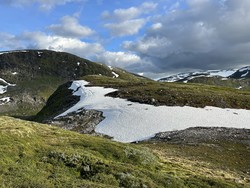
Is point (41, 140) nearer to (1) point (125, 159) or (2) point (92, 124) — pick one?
(1) point (125, 159)

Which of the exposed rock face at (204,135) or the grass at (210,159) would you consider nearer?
the grass at (210,159)

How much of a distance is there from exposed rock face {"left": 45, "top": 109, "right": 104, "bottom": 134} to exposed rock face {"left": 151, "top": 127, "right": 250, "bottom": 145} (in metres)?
15.0

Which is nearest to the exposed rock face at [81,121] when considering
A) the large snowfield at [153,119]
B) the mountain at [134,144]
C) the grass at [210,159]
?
the mountain at [134,144]

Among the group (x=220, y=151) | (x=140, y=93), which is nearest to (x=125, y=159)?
(x=220, y=151)

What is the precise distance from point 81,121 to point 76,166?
1734 inches

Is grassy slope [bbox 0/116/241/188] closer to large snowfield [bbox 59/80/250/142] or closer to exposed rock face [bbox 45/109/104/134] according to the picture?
large snowfield [bbox 59/80/250/142]

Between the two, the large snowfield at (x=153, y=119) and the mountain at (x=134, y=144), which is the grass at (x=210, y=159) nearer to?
the mountain at (x=134, y=144)

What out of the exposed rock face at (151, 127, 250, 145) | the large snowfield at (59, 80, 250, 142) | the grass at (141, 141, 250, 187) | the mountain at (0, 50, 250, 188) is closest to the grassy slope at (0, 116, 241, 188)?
the mountain at (0, 50, 250, 188)

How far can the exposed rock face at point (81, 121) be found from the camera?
66.1m

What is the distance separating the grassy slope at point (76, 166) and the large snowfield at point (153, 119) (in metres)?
24.2

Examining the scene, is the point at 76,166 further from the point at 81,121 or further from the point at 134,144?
the point at 81,121

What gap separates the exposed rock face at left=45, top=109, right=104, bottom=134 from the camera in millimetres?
66062

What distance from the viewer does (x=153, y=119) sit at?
66562 mm

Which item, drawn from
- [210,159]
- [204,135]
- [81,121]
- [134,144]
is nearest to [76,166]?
[134,144]
